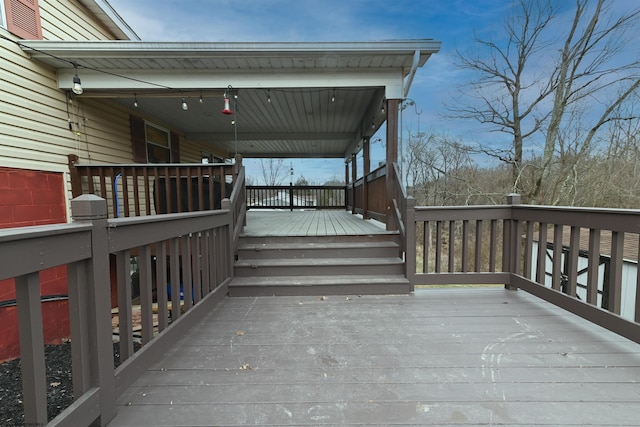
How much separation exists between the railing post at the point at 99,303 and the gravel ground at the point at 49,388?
76.8 inches

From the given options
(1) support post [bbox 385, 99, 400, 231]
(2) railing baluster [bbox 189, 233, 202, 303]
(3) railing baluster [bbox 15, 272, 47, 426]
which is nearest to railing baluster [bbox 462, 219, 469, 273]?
(1) support post [bbox 385, 99, 400, 231]

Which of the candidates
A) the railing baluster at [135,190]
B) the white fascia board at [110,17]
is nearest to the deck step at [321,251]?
the railing baluster at [135,190]

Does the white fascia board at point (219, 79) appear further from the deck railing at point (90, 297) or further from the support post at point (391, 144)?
the deck railing at point (90, 297)

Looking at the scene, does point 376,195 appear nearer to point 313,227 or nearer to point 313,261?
point 313,227

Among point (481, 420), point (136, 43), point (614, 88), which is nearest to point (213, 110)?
point (136, 43)

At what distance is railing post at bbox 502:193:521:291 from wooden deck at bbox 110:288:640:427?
0.59 metres

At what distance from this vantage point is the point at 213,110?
612 centimetres

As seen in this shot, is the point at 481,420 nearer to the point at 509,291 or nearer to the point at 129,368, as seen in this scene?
Result: the point at 129,368

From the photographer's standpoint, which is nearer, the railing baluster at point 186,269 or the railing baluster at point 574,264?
the railing baluster at point 186,269

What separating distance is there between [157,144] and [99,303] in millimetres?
6736

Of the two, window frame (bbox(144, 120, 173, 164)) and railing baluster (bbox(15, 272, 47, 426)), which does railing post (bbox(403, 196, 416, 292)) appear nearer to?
railing baluster (bbox(15, 272, 47, 426))

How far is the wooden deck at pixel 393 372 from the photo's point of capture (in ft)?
4.57

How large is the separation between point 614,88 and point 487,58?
3.67 metres

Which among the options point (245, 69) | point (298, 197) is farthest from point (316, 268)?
point (298, 197)
